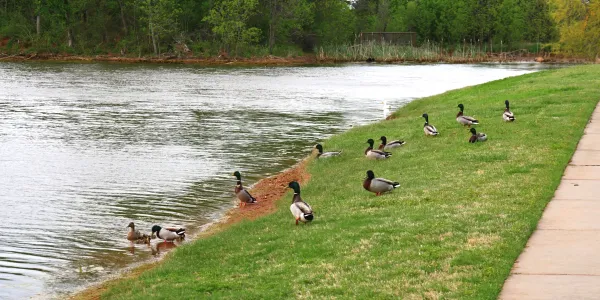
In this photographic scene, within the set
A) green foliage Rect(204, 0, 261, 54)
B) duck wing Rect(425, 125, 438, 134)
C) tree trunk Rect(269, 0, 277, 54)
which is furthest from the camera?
tree trunk Rect(269, 0, 277, 54)

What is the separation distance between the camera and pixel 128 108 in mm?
47531

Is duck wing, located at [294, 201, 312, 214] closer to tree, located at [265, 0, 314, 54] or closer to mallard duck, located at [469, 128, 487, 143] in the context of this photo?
mallard duck, located at [469, 128, 487, 143]

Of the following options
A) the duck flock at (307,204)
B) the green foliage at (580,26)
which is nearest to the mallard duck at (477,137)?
the duck flock at (307,204)

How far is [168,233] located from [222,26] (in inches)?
3951

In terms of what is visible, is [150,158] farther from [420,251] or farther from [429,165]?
[420,251]

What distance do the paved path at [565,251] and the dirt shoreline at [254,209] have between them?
6825 millimetres

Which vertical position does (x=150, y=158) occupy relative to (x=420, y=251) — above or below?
below

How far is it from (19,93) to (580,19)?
2269 inches

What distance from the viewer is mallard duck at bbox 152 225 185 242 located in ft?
55.9

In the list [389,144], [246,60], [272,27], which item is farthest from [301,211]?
[272,27]

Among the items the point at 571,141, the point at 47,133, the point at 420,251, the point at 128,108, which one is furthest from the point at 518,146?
the point at 128,108

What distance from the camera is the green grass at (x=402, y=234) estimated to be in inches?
413

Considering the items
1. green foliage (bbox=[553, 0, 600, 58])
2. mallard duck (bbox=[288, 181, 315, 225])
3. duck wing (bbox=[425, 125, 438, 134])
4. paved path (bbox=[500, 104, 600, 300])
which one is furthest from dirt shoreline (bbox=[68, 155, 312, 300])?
green foliage (bbox=[553, 0, 600, 58])

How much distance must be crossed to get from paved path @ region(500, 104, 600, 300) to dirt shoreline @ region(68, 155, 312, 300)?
683cm
